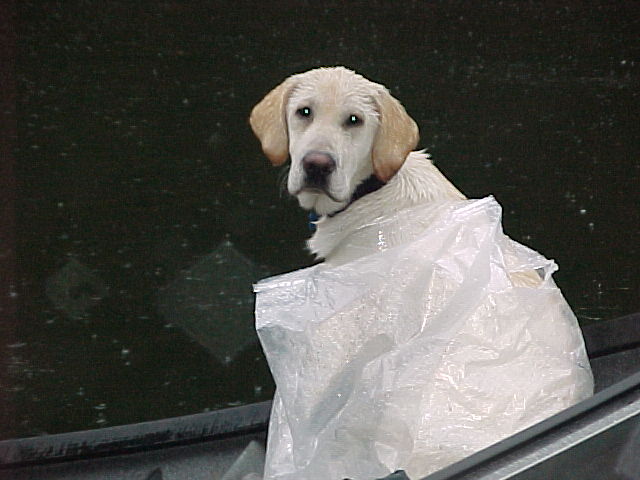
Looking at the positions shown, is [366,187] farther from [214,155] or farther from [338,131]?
[214,155]

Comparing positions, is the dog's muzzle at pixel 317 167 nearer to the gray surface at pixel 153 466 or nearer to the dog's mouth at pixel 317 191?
the dog's mouth at pixel 317 191

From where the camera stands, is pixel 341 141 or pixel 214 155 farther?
pixel 214 155

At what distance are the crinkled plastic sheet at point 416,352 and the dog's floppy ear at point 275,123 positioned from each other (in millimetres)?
137

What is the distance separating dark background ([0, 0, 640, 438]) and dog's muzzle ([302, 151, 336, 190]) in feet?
1.64

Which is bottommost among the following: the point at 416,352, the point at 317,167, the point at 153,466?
the point at 153,466

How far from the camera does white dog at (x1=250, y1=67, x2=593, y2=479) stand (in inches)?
31.4

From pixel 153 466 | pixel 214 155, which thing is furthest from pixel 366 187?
pixel 214 155

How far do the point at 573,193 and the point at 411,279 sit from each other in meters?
0.95

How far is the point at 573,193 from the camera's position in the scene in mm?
1709

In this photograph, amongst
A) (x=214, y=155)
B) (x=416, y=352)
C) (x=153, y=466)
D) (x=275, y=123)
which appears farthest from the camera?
(x=214, y=155)

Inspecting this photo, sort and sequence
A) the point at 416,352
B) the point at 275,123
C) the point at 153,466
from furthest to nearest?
the point at 153,466
the point at 275,123
the point at 416,352

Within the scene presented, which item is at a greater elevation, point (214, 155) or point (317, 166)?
point (317, 166)

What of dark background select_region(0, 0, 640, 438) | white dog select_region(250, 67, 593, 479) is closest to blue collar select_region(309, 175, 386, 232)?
white dog select_region(250, 67, 593, 479)

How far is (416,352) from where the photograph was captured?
807 mm
